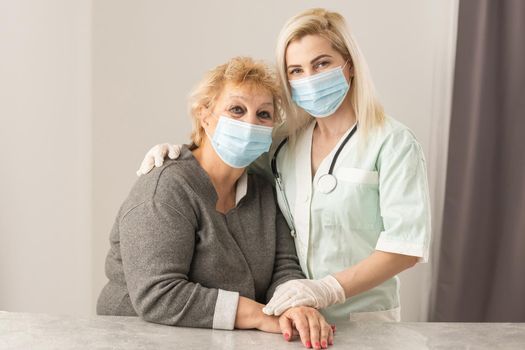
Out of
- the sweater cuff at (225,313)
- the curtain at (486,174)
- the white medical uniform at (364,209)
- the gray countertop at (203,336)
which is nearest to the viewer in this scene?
the gray countertop at (203,336)

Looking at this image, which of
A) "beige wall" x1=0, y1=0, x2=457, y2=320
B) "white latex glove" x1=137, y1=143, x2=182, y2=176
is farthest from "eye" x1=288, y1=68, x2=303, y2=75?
"beige wall" x1=0, y1=0, x2=457, y2=320

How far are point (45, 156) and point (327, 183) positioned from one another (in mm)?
1501

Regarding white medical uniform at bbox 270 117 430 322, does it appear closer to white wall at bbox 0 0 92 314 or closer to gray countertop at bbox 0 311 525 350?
gray countertop at bbox 0 311 525 350

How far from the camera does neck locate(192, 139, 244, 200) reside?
2.05m

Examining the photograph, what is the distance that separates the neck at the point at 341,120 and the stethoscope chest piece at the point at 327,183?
151 mm

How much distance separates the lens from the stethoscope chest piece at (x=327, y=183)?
2.05 metres

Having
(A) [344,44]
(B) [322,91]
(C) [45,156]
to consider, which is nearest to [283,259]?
(B) [322,91]

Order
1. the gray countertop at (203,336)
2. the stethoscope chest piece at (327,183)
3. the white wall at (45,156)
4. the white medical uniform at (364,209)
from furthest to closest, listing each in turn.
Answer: the white wall at (45,156), the stethoscope chest piece at (327,183), the white medical uniform at (364,209), the gray countertop at (203,336)

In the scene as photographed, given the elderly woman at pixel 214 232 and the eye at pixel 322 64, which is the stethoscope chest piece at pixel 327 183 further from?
the eye at pixel 322 64

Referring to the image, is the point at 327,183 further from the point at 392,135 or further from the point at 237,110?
the point at 237,110

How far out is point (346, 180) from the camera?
80.4 inches

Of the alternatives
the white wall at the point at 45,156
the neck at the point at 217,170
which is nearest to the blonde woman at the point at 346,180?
the neck at the point at 217,170

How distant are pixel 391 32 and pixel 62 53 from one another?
4.81 ft

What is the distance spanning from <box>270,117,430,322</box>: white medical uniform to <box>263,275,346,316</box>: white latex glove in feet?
0.57
